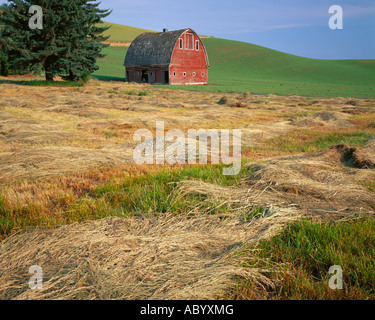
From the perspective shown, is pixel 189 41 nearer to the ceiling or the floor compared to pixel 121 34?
nearer to the floor

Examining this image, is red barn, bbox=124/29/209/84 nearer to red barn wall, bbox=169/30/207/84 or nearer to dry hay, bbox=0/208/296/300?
red barn wall, bbox=169/30/207/84

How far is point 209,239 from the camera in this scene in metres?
3.42

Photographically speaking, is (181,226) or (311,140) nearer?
(181,226)

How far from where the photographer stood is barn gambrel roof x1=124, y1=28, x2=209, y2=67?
1652 inches

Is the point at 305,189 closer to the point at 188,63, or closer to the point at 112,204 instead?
the point at 112,204

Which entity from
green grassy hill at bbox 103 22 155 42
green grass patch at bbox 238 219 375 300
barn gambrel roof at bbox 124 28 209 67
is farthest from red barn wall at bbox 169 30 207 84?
green grassy hill at bbox 103 22 155 42

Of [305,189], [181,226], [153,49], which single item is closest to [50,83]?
[153,49]

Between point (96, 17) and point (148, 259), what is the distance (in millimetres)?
36496

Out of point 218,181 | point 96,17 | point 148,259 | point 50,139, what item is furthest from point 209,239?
point 96,17

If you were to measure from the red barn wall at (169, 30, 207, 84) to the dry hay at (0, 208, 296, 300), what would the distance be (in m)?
40.0

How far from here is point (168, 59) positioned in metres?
41.4

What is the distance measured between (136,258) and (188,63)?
43254 mm

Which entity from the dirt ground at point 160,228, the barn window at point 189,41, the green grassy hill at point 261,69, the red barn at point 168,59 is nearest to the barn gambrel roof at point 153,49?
the red barn at point 168,59

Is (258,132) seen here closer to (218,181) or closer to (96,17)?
(218,181)
